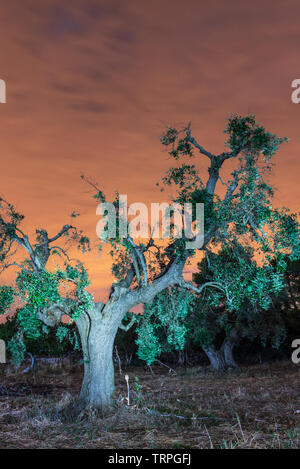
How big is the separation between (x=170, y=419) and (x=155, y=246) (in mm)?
6702

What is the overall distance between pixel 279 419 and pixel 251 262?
218 inches

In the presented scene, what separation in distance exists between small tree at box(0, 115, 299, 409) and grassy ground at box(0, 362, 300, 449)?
1845 mm

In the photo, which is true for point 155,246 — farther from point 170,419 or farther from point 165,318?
point 170,419

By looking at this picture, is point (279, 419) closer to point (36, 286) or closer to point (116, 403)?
point (116, 403)

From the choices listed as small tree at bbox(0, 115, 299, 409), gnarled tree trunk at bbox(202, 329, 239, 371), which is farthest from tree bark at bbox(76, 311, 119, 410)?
gnarled tree trunk at bbox(202, 329, 239, 371)

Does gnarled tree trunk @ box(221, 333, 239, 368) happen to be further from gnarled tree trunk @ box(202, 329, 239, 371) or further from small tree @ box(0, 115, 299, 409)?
small tree @ box(0, 115, 299, 409)

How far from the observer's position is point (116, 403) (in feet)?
49.0

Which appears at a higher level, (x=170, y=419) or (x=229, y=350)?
(x=170, y=419)

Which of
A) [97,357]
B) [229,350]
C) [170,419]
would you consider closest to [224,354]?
[229,350]

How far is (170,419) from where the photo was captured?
43.3 feet

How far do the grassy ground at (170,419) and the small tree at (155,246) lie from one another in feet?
6.05

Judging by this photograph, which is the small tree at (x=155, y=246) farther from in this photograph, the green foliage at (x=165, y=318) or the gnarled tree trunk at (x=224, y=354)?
the gnarled tree trunk at (x=224, y=354)

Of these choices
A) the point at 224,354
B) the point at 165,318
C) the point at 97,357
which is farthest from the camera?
the point at 224,354

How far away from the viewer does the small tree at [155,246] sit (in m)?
14.1
